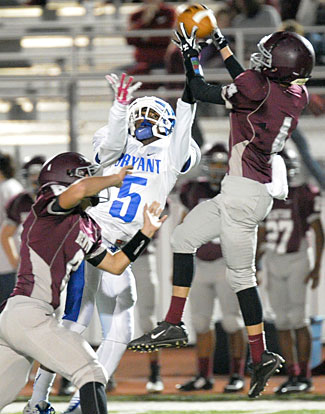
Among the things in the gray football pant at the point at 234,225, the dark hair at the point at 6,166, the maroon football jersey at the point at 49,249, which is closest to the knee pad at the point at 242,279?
the gray football pant at the point at 234,225

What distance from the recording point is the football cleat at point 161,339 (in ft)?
18.1

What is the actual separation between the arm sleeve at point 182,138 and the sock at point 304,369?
8.88 feet

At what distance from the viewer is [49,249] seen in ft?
16.5

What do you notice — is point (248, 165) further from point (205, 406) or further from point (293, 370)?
point (293, 370)

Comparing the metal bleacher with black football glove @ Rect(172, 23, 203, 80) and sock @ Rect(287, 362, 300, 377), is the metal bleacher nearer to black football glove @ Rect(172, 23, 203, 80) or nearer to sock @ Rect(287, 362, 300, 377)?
sock @ Rect(287, 362, 300, 377)

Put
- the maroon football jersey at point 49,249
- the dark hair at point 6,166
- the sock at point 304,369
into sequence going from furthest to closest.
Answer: the dark hair at point 6,166, the sock at point 304,369, the maroon football jersey at point 49,249

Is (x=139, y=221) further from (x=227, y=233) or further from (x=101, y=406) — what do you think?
(x=101, y=406)

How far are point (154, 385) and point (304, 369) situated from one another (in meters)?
1.22

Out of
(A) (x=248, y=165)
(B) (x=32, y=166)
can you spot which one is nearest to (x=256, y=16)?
(B) (x=32, y=166)

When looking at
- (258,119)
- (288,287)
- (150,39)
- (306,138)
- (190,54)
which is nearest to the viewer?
(258,119)

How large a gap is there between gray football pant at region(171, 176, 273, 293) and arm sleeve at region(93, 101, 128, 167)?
581 mm

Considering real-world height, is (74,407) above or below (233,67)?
below

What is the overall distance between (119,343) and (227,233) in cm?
103

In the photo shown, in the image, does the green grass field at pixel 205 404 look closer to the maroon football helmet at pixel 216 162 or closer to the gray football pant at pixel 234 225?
the maroon football helmet at pixel 216 162
